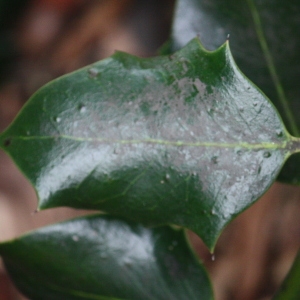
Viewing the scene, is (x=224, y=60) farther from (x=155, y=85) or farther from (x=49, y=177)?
(x=49, y=177)

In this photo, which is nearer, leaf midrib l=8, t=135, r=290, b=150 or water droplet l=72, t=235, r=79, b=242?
leaf midrib l=8, t=135, r=290, b=150

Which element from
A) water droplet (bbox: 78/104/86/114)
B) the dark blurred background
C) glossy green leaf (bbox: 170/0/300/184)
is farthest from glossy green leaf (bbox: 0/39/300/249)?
the dark blurred background

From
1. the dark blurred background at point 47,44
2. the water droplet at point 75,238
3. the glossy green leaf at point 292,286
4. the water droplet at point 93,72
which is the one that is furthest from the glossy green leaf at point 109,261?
the dark blurred background at point 47,44

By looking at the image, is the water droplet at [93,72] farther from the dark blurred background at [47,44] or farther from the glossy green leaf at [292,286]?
the dark blurred background at [47,44]

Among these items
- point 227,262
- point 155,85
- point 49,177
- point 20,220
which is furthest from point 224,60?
point 20,220

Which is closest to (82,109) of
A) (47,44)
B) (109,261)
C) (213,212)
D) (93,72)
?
(93,72)

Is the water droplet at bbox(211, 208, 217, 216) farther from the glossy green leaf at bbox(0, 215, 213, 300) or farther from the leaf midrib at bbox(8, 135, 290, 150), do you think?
the glossy green leaf at bbox(0, 215, 213, 300)

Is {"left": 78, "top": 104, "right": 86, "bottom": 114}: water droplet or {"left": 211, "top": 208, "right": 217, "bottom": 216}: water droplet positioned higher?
Answer: {"left": 78, "top": 104, "right": 86, "bottom": 114}: water droplet
